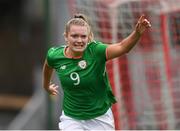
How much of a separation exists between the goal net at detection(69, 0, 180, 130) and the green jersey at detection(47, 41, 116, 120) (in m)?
2.24

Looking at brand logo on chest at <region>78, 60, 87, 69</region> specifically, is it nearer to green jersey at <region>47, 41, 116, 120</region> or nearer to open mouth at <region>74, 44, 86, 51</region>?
green jersey at <region>47, 41, 116, 120</region>

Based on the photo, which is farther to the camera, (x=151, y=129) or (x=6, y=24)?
(x=6, y=24)

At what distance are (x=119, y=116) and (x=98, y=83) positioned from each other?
8.99 ft

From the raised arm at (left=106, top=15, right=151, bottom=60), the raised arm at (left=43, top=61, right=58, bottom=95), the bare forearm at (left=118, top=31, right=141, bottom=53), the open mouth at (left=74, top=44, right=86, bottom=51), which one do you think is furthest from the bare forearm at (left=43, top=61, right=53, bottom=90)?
the bare forearm at (left=118, top=31, right=141, bottom=53)

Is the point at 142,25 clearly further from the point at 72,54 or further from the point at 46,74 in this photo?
the point at 46,74

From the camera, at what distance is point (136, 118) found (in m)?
9.50

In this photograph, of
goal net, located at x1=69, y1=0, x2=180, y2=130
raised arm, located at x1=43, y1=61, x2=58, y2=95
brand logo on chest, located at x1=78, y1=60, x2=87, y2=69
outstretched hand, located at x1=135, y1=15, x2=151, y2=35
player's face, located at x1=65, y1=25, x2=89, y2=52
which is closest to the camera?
outstretched hand, located at x1=135, y1=15, x2=151, y2=35

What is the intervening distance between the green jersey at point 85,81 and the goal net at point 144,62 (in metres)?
2.24

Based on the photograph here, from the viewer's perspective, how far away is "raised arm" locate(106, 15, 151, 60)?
593 centimetres

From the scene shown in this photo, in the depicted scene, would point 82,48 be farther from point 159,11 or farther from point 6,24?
point 6,24

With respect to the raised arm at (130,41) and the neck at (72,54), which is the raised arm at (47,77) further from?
the raised arm at (130,41)

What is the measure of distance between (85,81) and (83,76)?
1.6 inches

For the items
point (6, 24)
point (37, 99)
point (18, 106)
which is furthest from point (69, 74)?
point (6, 24)

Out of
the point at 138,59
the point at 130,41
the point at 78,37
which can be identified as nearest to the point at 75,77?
the point at 78,37
